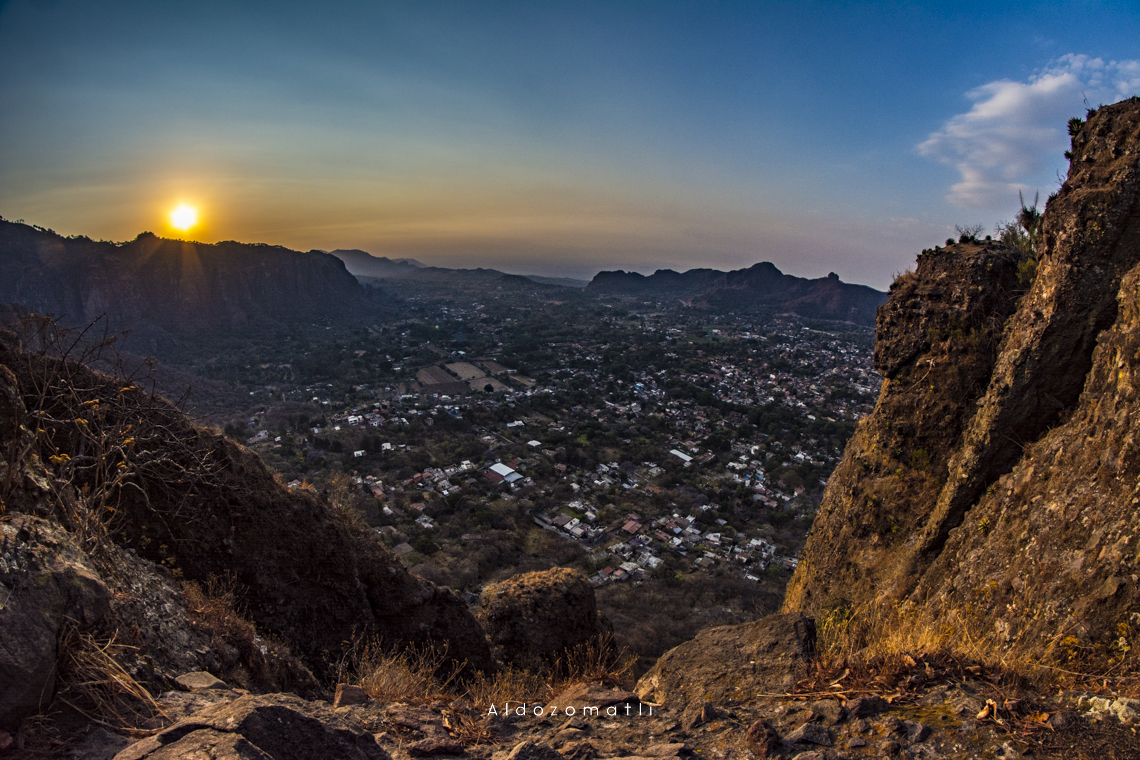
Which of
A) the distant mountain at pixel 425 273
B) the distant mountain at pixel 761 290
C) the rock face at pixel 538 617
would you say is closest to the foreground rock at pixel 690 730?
the rock face at pixel 538 617

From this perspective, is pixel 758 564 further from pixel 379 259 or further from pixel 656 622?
pixel 379 259

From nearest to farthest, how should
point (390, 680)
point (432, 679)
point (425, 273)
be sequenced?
point (390, 680) → point (432, 679) → point (425, 273)

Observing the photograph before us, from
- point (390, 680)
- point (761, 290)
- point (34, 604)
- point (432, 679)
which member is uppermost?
point (761, 290)

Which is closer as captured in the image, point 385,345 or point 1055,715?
point 1055,715

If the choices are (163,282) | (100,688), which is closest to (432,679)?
→ (100,688)

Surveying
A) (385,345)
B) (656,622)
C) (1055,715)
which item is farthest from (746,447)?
(385,345)

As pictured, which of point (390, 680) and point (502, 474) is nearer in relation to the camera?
point (390, 680)

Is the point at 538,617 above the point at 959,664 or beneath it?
beneath

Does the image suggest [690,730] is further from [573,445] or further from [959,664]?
[573,445]
